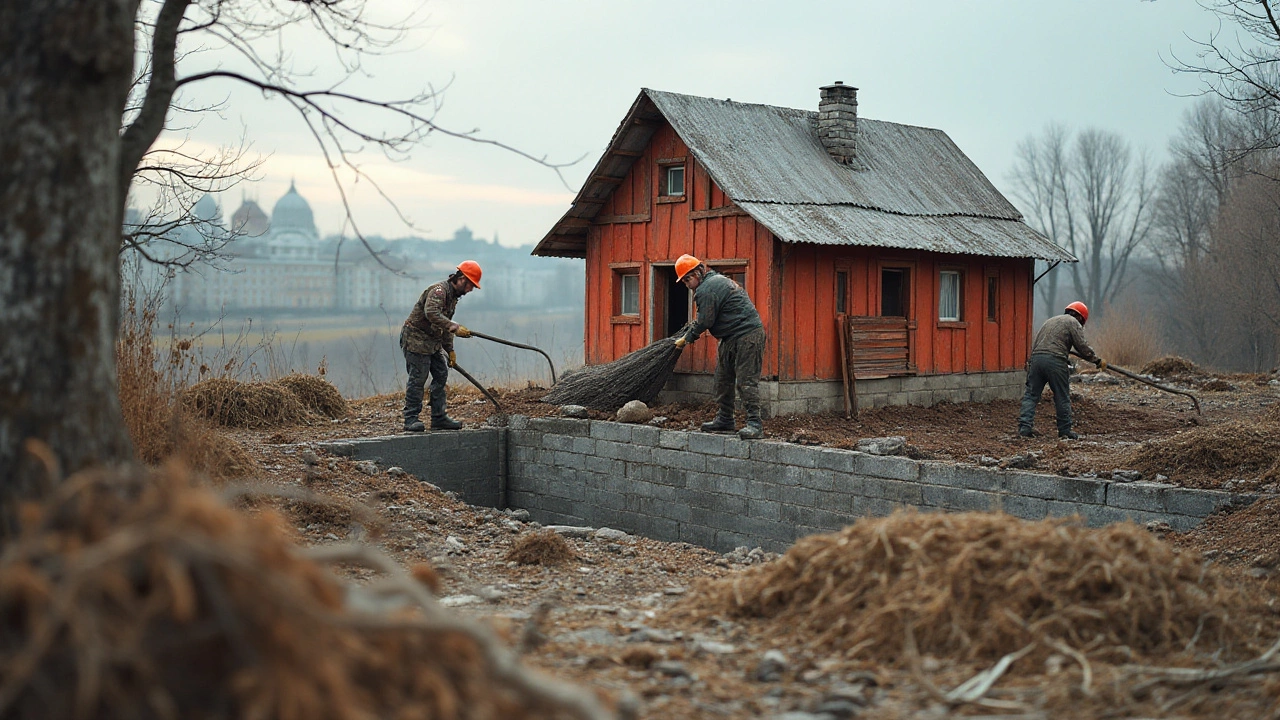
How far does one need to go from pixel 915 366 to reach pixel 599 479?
5.33 meters

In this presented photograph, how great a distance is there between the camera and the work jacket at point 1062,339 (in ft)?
44.0

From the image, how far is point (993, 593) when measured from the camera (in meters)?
5.12

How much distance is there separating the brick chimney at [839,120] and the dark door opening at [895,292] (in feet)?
7.00

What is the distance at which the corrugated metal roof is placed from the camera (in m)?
14.4

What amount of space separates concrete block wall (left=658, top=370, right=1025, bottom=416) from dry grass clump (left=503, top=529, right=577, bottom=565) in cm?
603

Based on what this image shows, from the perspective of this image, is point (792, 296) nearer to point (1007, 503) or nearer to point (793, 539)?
point (793, 539)

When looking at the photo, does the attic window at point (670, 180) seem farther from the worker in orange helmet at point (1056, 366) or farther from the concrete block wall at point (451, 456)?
the worker in orange helmet at point (1056, 366)

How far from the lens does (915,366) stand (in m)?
15.8

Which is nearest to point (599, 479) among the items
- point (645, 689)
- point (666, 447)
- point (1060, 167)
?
point (666, 447)

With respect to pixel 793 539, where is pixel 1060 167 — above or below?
above

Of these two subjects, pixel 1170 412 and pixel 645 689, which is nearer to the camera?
pixel 645 689

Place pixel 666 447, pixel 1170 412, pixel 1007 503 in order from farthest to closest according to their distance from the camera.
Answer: pixel 1170 412 < pixel 666 447 < pixel 1007 503

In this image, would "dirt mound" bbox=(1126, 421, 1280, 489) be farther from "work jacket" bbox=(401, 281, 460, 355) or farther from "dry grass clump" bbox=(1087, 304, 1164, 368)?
"dry grass clump" bbox=(1087, 304, 1164, 368)

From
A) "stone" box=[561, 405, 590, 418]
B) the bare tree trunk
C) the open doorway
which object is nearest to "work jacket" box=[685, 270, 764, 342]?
"stone" box=[561, 405, 590, 418]
